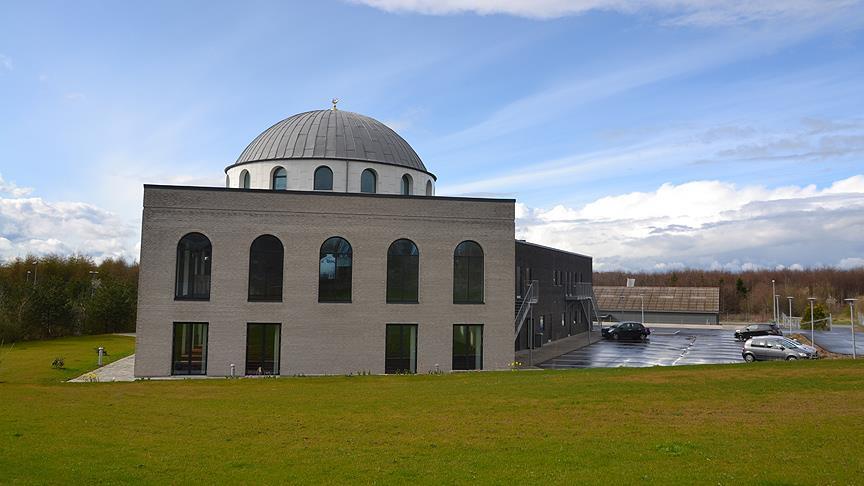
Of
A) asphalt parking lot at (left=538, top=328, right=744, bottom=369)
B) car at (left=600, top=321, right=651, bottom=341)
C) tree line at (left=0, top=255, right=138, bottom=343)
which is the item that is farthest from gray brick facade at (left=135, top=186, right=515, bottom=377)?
tree line at (left=0, top=255, right=138, bottom=343)

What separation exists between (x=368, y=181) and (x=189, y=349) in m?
12.1

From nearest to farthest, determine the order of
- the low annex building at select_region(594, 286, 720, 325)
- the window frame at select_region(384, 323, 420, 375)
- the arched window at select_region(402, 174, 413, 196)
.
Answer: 1. the window frame at select_region(384, 323, 420, 375)
2. the arched window at select_region(402, 174, 413, 196)
3. the low annex building at select_region(594, 286, 720, 325)

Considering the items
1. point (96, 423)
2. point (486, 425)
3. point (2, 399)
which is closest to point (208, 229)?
point (2, 399)

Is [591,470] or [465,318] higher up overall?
[465,318]

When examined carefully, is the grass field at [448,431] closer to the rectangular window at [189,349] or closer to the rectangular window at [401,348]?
the rectangular window at [189,349]

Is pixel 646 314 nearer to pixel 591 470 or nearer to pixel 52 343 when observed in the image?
pixel 52 343

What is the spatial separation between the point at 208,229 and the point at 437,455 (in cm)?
1912

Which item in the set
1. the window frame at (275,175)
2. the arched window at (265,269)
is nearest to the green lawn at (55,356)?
the arched window at (265,269)

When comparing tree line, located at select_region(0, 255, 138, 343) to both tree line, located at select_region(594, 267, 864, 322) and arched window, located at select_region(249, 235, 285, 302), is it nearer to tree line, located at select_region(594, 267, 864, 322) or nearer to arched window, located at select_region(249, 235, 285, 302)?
arched window, located at select_region(249, 235, 285, 302)

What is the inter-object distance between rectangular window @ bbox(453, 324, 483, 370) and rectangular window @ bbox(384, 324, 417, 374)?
76.5 inches

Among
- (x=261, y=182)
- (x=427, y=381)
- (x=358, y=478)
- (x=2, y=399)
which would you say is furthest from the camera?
(x=261, y=182)

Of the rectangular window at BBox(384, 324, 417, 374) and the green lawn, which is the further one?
the rectangular window at BBox(384, 324, 417, 374)

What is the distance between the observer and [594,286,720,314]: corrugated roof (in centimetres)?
7412

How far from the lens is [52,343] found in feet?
156
